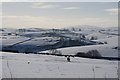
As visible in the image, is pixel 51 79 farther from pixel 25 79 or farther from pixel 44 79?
pixel 25 79

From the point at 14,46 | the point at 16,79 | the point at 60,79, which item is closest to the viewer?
the point at 16,79

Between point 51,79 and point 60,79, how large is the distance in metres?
0.28

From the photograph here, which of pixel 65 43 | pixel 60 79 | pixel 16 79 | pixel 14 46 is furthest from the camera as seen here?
pixel 65 43

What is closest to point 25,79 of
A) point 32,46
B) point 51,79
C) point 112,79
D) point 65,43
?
point 51,79

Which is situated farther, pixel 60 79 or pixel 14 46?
pixel 14 46

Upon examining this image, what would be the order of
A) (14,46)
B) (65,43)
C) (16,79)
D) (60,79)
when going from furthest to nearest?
(65,43), (14,46), (60,79), (16,79)

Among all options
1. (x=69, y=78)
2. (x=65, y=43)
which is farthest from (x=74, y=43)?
(x=69, y=78)

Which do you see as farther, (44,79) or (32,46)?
(32,46)

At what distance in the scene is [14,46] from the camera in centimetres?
9769

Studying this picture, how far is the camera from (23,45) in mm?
99438

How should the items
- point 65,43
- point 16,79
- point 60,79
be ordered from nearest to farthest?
point 16,79 → point 60,79 → point 65,43

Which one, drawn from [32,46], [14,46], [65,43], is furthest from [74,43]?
[14,46]

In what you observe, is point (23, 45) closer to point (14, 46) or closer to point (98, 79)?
point (14, 46)

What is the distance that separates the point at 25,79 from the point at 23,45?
94701 mm
